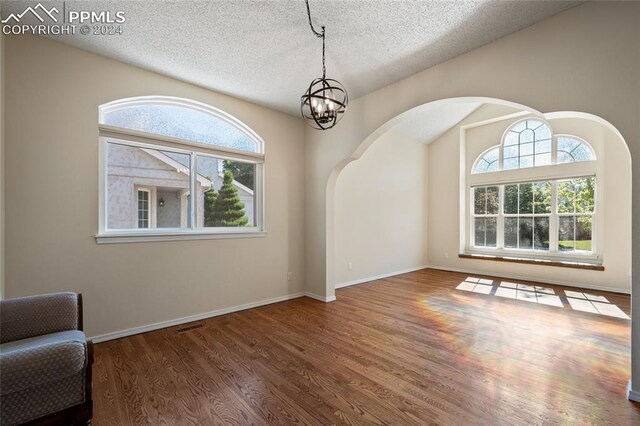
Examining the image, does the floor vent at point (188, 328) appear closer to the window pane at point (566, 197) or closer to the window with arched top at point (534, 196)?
the window with arched top at point (534, 196)

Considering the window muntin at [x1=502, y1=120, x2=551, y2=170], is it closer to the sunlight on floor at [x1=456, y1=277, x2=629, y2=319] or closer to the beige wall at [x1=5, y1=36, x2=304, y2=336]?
the sunlight on floor at [x1=456, y1=277, x2=629, y2=319]

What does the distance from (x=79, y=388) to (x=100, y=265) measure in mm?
1669

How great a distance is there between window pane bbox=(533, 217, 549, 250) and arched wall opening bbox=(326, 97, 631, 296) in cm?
53

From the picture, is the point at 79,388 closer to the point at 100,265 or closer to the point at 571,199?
the point at 100,265

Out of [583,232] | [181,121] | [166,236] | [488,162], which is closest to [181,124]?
[181,121]

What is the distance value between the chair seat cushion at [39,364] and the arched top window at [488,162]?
24.5 feet

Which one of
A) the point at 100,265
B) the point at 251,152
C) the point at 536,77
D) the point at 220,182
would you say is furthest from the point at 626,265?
the point at 100,265

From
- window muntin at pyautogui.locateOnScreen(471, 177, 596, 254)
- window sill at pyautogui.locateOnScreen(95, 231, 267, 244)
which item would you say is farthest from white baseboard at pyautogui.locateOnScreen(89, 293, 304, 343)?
window muntin at pyautogui.locateOnScreen(471, 177, 596, 254)

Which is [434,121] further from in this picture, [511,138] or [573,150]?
[573,150]

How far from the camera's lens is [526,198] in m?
6.05

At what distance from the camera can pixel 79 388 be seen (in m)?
1.55

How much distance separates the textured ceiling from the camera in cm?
224

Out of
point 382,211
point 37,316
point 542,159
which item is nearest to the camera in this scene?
point 37,316

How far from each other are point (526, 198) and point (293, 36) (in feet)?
19.6
